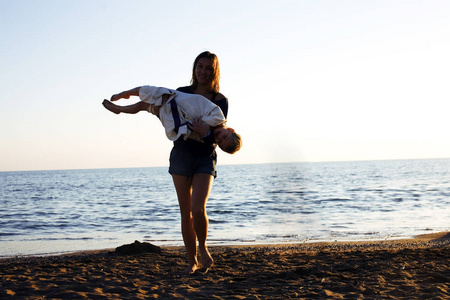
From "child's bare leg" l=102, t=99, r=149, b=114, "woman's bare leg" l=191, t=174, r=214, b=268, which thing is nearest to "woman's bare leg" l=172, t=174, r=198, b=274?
"woman's bare leg" l=191, t=174, r=214, b=268

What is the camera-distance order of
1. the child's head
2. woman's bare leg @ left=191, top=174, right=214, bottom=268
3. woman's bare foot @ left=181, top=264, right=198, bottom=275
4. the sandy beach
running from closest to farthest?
the sandy beach
the child's head
woman's bare leg @ left=191, top=174, right=214, bottom=268
woman's bare foot @ left=181, top=264, right=198, bottom=275

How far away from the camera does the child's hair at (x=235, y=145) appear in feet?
11.8

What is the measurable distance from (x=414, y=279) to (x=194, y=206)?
182 cm

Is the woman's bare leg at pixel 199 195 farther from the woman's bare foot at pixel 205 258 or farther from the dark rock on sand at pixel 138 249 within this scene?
the dark rock on sand at pixel 138 249

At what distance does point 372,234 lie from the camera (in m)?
8.81

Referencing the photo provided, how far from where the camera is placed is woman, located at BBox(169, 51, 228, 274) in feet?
12.5

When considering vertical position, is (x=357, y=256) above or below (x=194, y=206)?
below

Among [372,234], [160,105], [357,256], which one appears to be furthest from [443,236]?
[160,105]

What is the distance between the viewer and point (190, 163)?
3.83 m

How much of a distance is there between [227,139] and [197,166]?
413 mm

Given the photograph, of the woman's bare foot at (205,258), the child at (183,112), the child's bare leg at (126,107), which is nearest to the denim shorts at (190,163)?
the child at (183,112)

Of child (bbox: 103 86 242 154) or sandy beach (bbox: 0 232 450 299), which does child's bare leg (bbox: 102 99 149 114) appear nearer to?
child (bbox: 103 86 242 154)

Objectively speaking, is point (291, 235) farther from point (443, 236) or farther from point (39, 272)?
point (39, 272)

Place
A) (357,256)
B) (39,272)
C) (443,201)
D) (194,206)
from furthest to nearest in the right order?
(443,201), (357,256), (39,272), (194,206)
